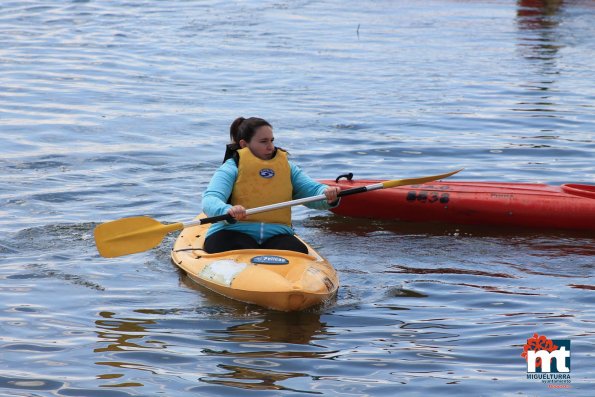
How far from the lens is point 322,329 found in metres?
5.77

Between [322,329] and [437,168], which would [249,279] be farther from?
[437,168]

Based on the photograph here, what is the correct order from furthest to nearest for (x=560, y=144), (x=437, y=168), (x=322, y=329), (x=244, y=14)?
(x=244, y=14)
(x=560, y=144)
(x=437, y=168)
(x=322, y=329)

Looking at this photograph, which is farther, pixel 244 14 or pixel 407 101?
pixel 244 14

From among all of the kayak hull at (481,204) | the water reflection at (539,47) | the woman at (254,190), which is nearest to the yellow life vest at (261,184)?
the woman at (254,190)

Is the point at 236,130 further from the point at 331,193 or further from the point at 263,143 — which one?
the point at 331,193

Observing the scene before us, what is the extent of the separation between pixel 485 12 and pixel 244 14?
5530 mm

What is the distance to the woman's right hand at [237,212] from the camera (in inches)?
245

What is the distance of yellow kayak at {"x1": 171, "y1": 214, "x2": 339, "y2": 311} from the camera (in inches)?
232

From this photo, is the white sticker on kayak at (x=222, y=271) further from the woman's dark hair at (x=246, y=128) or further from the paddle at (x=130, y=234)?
the woman's dark hair at (x=246, y=128)

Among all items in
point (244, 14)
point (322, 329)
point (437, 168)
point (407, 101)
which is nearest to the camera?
point (322, 329)

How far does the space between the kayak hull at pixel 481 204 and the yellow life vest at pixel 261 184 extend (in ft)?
5.34

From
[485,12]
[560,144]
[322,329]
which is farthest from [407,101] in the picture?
[485,12]

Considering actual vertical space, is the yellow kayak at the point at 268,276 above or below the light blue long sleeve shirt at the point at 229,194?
below

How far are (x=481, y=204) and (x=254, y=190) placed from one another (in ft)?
7.92
